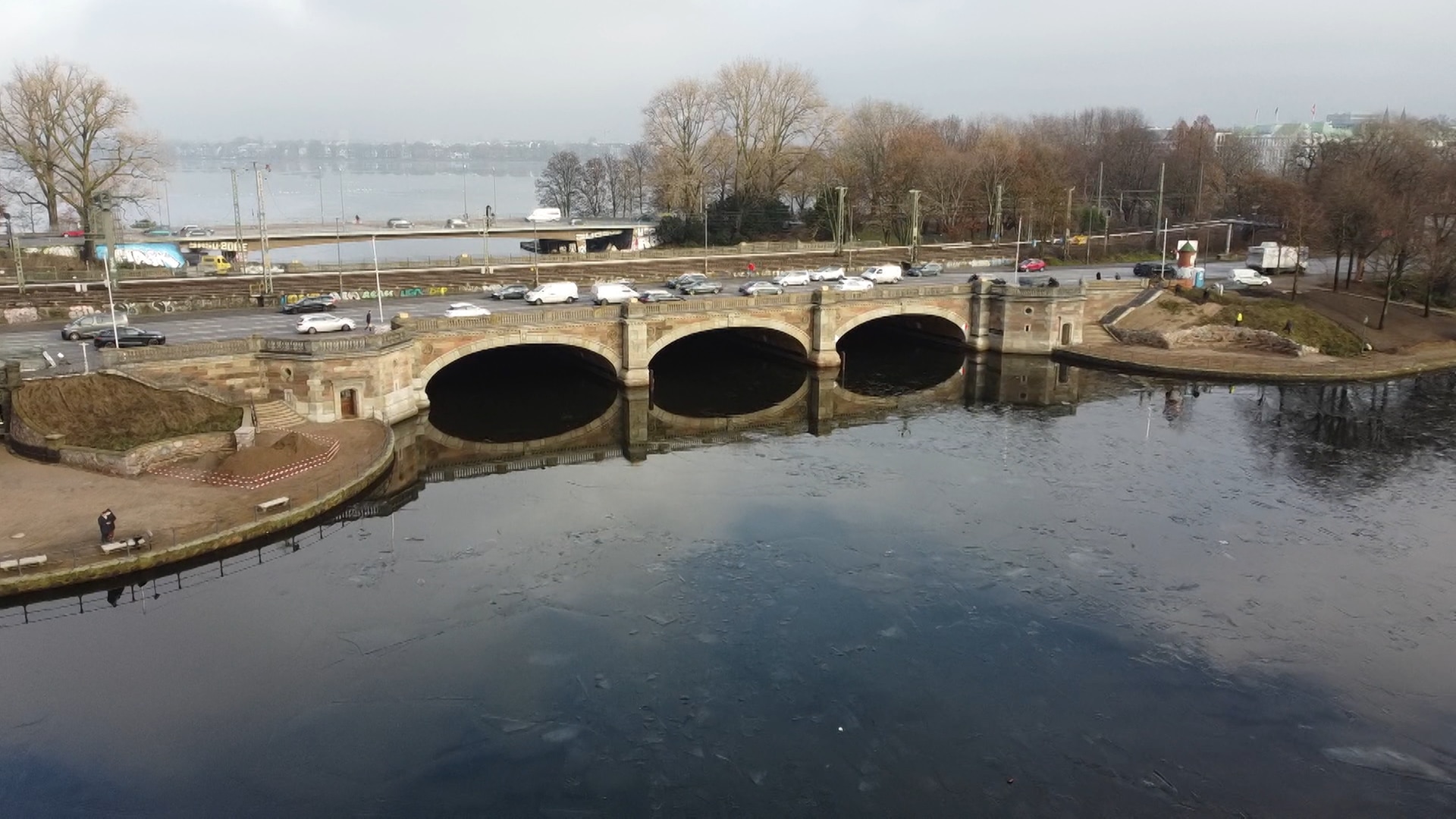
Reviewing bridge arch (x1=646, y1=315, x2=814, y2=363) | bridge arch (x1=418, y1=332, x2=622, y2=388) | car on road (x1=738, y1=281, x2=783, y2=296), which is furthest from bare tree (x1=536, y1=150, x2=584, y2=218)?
bridge arch (x1=418, y1=332, x2=622, y2=388)

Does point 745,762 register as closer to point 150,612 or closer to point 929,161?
point 150,612

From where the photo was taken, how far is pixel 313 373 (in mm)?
45281

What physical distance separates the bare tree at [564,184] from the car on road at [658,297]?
86.5 metres

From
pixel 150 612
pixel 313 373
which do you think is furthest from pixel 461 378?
pixel 150 612

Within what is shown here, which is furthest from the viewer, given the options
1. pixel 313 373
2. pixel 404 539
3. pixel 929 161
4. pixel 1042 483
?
pixel 929 161

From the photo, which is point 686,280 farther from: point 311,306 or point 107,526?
point 107,526

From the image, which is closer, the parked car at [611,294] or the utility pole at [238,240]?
the parked car at [611,294]

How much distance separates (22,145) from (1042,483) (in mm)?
74371

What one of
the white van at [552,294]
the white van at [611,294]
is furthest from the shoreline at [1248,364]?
the white van at [552,294]

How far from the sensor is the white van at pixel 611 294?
206 feet

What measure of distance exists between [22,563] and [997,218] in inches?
3476

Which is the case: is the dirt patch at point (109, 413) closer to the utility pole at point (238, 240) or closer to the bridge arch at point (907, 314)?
the utility pole at point (238, 240)

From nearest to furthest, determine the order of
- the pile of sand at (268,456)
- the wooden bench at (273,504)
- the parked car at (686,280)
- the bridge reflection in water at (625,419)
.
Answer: the bridge reflection in water at (625,419) < the wooden bench at (273,504) < the pile of sand at (268,456) < the parked car at (686,280)

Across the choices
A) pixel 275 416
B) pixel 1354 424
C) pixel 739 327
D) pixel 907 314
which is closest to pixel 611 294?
pixel 739 327
